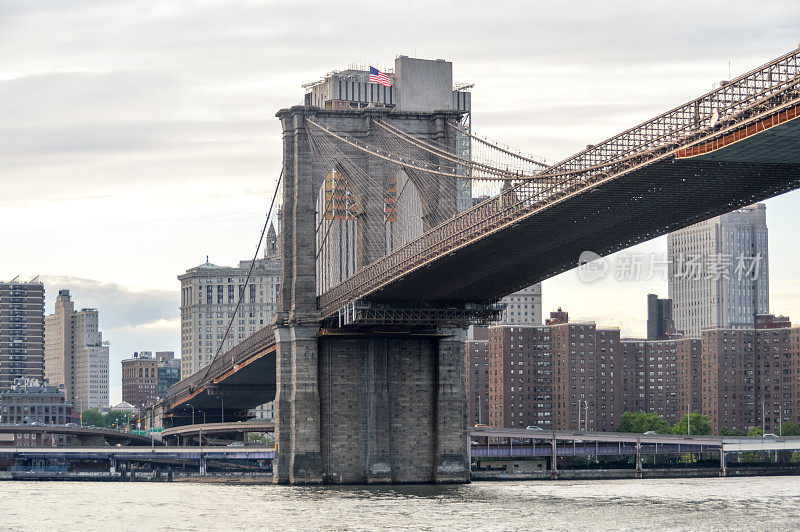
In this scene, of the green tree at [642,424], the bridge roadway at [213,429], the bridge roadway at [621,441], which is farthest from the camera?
the green tree at [642,424]

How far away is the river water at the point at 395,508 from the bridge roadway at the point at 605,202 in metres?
11.2

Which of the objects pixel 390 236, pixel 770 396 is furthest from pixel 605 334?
pixel 390 236

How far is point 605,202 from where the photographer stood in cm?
6588

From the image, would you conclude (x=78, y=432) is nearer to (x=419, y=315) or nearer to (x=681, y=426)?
(x=681, y=426)

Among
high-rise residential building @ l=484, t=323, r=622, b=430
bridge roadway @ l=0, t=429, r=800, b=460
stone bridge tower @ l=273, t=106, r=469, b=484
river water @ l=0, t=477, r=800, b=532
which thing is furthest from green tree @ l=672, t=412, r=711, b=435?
stone bridge tower @ l=273, t=106, r=469, b=484

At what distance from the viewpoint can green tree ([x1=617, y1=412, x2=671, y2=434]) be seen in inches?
7106

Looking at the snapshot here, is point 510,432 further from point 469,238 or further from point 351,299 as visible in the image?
point 469,238

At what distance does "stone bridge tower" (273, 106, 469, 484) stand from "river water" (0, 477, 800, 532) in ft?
9.45

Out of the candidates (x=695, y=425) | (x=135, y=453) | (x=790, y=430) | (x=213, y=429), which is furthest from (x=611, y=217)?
(x=790, y=430)

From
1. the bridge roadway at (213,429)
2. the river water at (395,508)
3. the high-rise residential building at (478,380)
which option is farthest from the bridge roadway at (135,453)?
the high-rise residential building at (478,380)

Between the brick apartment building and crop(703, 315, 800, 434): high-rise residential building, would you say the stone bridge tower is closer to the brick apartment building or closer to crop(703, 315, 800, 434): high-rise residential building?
the brick apartment building

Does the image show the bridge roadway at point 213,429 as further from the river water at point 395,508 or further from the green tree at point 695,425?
the green tree at point 695,425

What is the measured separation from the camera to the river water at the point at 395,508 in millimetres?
65438

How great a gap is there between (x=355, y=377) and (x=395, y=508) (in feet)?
63.6
